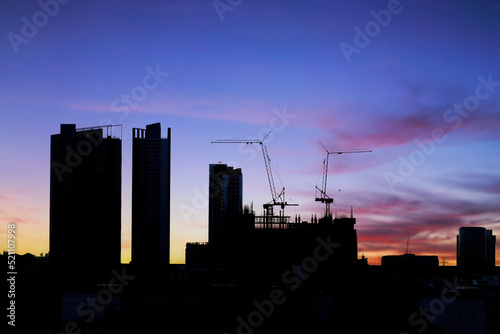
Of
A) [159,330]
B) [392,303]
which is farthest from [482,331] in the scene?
[159,330]

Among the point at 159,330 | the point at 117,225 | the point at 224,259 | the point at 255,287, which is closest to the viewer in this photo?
the point at 159,330

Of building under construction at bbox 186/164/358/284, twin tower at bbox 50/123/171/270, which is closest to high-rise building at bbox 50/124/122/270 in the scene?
twin tower at bbox 50/123/171/270

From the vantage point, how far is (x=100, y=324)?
56.4 metres

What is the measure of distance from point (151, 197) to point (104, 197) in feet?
50.4

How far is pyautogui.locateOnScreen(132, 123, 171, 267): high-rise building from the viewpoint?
595 ft

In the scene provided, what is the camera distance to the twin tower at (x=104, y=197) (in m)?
182

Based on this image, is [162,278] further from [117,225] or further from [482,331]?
[117,225]

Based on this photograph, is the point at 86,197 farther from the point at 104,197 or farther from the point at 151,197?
the point at 151,197

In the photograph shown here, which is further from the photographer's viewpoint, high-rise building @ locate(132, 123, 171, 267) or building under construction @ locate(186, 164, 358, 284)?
high-rise building @ locate(132, 123, 171, 267)

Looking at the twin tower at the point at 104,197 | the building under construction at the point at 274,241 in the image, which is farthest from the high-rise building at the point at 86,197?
the building under construction at the point at 274,241

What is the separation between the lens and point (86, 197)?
188m

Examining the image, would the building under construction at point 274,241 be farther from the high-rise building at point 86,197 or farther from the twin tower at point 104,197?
the high-rise building at point 86,197

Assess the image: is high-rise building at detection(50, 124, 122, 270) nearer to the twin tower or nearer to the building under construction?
the twin tower

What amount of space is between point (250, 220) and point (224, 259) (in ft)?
64.8
